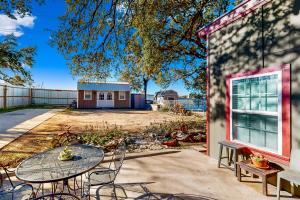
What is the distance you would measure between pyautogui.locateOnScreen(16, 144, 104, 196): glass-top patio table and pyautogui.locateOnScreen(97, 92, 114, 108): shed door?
65.6ft

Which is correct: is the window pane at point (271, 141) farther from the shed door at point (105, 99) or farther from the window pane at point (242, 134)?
the shed door at point (105, 99)

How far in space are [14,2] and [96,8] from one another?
7.93ft

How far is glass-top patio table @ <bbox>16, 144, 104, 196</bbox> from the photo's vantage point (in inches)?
87.2

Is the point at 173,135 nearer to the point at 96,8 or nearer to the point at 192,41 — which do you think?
the point at 192,41

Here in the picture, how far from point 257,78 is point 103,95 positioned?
20563mm

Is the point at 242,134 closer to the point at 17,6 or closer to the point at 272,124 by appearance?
the point at 272,124

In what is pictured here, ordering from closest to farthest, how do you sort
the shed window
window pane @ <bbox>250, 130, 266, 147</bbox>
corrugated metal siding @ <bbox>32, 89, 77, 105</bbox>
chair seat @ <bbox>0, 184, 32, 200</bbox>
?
chair seat @ <bbox>0, 184, 32, 200</bbox>, window pane @ <bbox>250, 130, 266, 147</bbox>, the shed window, corrugated metal siding @ <bbox>32, 89, 77, 105</bbox>

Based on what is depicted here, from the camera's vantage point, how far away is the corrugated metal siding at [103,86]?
21781mm

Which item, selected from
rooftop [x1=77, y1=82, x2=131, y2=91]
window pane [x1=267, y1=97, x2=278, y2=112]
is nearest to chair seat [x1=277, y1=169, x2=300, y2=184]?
window pane [x1=267, y1=97, x2=278, y2=112]

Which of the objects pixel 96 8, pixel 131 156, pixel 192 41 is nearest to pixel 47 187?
pixel 131 156

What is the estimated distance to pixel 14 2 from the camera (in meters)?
5.69

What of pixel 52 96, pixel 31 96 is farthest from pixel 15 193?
pixel 52 96

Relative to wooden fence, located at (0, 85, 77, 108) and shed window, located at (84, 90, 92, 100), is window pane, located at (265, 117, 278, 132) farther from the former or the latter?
wooden fence, located at (0, 85, 77, 108)

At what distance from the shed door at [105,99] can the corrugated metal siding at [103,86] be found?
643 mm
